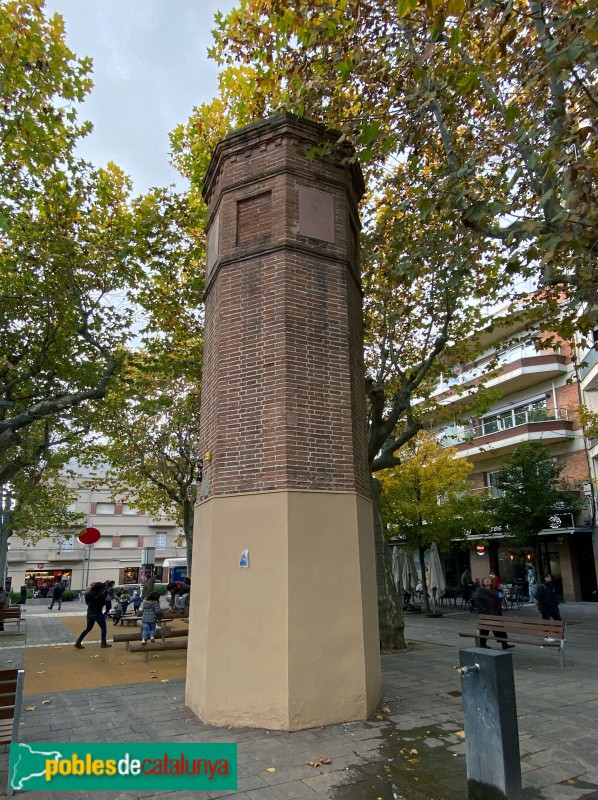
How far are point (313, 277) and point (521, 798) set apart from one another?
6582 mm

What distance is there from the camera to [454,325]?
14.5 meters

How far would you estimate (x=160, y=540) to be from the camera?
51.0m

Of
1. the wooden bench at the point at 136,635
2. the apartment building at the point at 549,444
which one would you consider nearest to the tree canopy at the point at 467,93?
the wooden bench at the point at 136,635

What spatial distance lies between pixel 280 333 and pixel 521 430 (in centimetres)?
2283

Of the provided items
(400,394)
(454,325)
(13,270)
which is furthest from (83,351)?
(454,325)

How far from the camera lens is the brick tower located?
6797mm

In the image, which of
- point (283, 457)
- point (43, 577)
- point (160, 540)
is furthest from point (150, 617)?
point (160, 540)

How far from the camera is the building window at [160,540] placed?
2000 inches

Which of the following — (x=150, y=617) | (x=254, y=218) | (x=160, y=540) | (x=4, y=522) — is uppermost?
(x=254, y=218)

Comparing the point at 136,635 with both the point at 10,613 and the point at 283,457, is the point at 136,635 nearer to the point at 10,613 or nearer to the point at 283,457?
the point at 10,613

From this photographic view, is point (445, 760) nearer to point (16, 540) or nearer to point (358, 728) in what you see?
point (358, 728)

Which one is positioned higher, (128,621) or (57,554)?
(57,554)

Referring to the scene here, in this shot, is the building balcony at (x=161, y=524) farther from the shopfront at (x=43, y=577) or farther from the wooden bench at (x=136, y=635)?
the wooden bench at (x=136, y=635)
